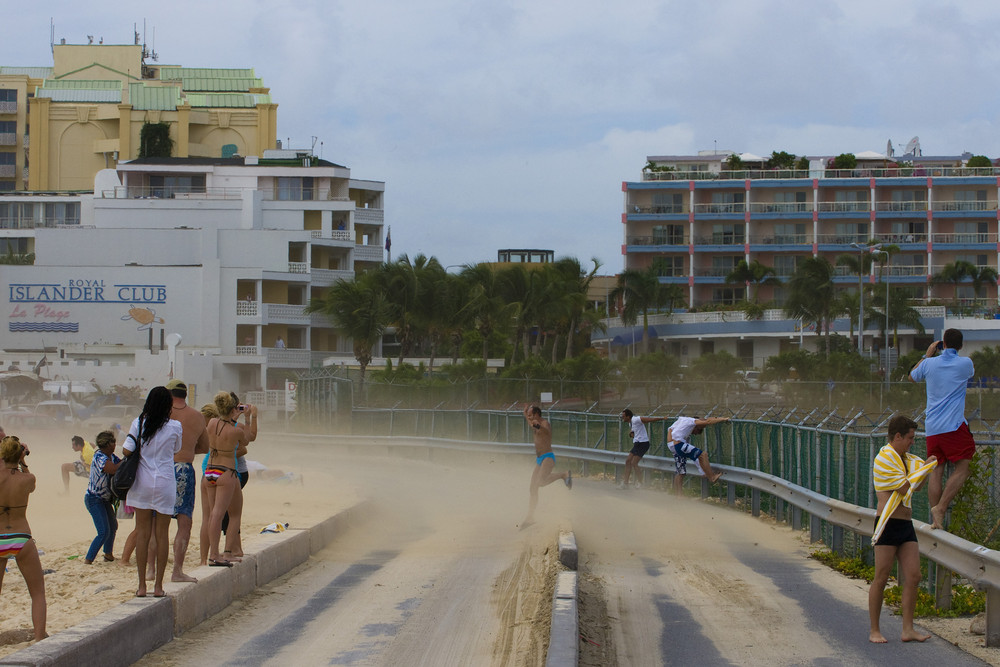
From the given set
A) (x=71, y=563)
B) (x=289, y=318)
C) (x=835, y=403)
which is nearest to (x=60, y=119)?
(x=289, y=318)

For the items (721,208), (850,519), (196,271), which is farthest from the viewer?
(721,208)

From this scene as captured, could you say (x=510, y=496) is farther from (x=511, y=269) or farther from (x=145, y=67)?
(x=145, y=67)

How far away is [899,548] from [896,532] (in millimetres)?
123

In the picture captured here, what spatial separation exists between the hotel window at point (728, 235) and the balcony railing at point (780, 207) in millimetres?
1701

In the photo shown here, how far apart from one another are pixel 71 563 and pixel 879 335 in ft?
208

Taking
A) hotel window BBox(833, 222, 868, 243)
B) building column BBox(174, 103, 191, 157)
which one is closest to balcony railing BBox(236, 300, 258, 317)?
building column BBox(174, 103, 191, 157)

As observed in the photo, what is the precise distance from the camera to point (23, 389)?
181ft

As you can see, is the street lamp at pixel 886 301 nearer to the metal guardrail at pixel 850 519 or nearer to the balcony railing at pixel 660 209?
the balcony railing at pixel 660 209

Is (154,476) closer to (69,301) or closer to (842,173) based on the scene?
(69,301)

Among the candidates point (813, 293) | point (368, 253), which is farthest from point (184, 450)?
point (368, 253)

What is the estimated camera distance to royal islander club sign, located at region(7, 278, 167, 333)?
67.5 meters

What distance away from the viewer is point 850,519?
461 inches

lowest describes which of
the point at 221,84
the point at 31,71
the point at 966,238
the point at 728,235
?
the point at 966,238

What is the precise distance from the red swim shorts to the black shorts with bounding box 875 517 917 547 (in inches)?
68.9
